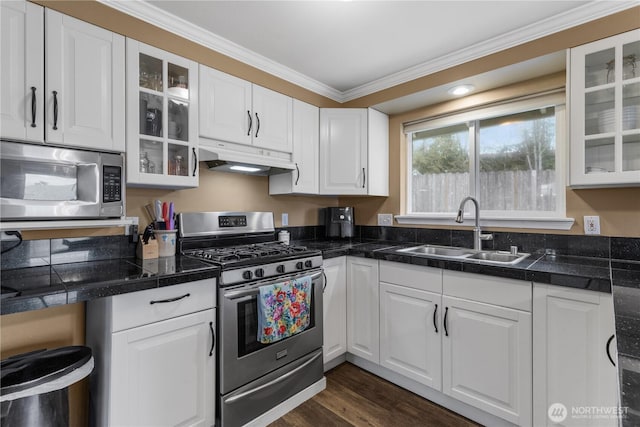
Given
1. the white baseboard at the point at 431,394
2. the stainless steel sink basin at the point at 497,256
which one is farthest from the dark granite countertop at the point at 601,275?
the white baseboard at the point at 431,394

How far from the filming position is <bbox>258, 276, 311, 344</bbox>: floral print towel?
173cm

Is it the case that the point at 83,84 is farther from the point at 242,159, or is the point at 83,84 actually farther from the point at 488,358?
the point at 488,358

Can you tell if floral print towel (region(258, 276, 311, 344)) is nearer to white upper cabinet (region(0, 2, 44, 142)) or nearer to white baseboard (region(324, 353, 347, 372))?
white baseboard (region(324, 353, 347, 372))

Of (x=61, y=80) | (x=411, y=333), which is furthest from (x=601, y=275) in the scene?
(x=61, y=80)

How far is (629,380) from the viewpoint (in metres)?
0.53

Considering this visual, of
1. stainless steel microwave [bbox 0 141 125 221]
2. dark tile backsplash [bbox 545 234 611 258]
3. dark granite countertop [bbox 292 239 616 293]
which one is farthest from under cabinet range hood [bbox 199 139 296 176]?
dark tile backsplash [bbox 545 234 611 258]

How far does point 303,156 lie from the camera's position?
2584 millimetres

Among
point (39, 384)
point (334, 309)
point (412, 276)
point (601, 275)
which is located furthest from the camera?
point (334, 309)

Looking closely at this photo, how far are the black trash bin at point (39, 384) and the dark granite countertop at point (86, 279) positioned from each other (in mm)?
308

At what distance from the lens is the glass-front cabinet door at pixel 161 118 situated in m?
1.66

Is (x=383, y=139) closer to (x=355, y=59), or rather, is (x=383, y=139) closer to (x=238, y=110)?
(x=355, y=59)

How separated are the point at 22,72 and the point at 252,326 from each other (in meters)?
1.60

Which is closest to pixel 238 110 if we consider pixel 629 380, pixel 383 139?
pixel 383 139

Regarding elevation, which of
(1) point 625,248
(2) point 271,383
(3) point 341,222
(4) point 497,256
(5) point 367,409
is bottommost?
(5) point 367,409
